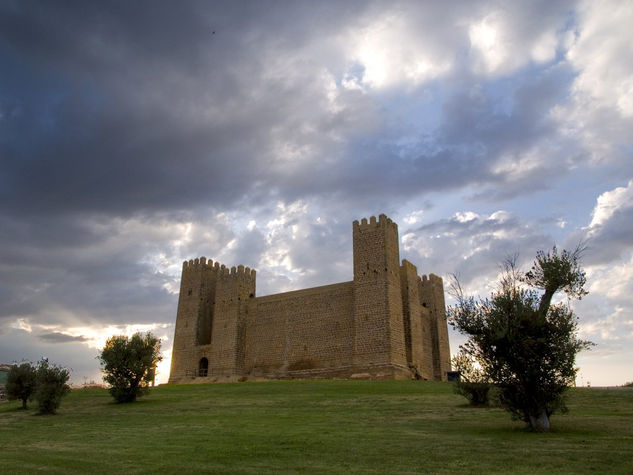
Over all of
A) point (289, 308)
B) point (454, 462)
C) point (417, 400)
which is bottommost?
point (454, 462)

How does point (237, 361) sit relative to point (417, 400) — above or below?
above

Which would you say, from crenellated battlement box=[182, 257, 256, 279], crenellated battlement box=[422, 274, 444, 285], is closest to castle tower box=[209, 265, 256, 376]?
crenellated battlement box=[182, 257, 256, 279]

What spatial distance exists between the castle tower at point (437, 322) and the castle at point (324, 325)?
0.09 m

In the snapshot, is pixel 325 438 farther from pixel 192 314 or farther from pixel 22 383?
pixel 192 314

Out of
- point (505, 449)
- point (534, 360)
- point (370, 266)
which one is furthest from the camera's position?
point (370, 266)

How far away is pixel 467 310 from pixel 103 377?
21679 millimetres

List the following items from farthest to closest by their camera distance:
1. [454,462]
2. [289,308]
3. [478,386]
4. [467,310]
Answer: [289,308]
[478,386]
[467,310]
[454,462]

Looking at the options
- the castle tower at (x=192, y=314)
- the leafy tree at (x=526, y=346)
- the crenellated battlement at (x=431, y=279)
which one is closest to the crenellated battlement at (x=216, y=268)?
the castle tower at (x=192, y=314)

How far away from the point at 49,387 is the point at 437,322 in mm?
33260

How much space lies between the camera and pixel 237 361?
47.5 metres

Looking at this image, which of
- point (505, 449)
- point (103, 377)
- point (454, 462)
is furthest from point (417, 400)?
point (103, 377)

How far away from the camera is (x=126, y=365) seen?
29.3 m

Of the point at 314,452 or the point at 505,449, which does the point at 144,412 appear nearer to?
the point at 314,452

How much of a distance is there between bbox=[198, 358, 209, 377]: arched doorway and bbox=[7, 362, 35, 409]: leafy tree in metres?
21.7
